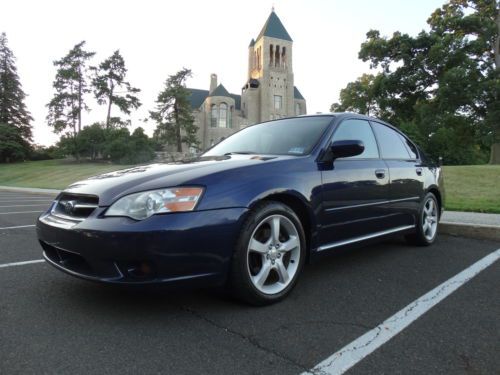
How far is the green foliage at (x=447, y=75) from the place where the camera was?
2286 cm

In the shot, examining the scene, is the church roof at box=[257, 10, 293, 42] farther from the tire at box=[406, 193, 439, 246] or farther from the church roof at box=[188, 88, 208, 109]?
the tire at box=[406, 193, 439, 246]

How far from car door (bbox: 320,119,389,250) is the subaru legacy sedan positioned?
0.01m

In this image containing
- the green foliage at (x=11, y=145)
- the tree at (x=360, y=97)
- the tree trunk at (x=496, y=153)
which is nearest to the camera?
the tree trunk at (x=496, y=153)

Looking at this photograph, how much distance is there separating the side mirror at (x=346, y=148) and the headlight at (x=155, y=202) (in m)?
1.35

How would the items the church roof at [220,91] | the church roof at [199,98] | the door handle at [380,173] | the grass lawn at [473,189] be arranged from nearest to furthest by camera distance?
the door handle at [380,173], the grass lawn at [473,189], the church roof at [220,91], the church roof at [199,98]

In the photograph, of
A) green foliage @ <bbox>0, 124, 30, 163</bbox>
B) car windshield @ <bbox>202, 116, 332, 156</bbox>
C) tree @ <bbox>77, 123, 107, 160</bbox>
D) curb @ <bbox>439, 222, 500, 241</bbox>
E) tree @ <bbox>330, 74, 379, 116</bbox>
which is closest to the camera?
car windshield @ <bbox>202, 116, 332, 156</bbox>

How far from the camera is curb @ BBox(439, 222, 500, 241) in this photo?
16.5 ft

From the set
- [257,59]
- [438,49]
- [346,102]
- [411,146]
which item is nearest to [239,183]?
[411,146]

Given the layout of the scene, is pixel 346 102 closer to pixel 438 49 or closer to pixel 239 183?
pixel 438 49

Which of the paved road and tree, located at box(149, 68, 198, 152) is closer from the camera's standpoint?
the paved road

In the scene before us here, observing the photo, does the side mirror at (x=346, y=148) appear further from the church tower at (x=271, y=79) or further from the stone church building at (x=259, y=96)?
the church tower at (x=271, y=79)

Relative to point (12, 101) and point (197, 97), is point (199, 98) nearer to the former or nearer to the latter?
point (197, 97)

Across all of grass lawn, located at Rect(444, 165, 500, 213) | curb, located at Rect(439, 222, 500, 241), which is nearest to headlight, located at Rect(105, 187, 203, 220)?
curb, located at Rect(439, 222, 500, 241)

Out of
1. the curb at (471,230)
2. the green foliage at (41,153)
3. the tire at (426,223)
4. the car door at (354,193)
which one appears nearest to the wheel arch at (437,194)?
the tire at (426,223)
